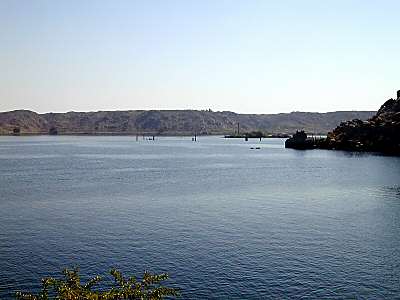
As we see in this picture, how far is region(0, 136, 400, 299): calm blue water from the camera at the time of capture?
42438mm

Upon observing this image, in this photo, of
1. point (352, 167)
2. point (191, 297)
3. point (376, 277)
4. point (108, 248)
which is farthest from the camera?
point (352, 167)

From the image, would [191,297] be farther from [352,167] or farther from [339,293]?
[352,167]

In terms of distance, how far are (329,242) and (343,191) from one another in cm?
4676

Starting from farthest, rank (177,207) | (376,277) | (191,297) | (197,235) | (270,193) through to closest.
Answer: (270,193), (177,207), (197,235), (376,277), (191,297)

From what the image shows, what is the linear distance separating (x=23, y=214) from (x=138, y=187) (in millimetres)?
34858

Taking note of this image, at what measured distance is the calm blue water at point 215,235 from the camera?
42.4m

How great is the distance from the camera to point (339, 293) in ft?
130

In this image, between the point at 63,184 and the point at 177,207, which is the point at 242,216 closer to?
the point at 177,207

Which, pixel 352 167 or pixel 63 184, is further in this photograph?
pixel 352 167

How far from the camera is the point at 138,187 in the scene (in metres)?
103

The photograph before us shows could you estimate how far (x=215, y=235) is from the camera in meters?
58.2

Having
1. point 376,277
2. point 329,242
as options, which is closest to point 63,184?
point 329,242

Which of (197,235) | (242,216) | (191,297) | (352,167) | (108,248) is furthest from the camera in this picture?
(352,167)

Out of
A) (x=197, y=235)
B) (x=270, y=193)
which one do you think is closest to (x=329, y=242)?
(x=197, y=235)
